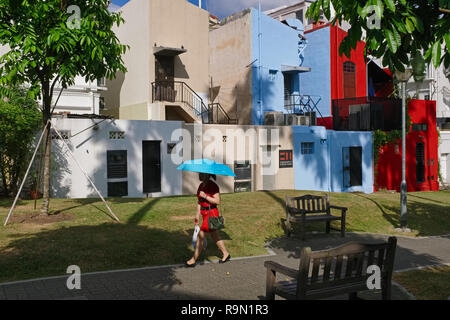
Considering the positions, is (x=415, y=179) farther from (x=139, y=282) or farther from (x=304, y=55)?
(x=139, y=282)

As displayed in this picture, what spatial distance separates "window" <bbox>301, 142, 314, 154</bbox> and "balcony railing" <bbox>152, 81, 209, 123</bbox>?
515cm

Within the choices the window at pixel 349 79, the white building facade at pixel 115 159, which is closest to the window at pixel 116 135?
the white building facade at pixel 115 159

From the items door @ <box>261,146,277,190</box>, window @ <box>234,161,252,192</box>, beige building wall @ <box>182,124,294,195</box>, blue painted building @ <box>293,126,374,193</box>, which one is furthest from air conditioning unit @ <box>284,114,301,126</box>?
window @ <box>234,161,252,192</box>

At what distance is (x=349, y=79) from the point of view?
27.4 meters

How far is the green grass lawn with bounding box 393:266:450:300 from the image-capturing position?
6.62 metres

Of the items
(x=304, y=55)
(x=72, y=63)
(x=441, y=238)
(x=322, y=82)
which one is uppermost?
(x=304, y=55)

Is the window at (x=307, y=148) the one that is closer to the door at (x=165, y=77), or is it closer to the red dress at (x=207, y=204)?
the door at (x=165, y=77)

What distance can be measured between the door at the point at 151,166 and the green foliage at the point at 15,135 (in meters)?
4.60

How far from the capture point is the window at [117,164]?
16.9 meters

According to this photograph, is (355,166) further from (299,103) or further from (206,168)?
(206,168)

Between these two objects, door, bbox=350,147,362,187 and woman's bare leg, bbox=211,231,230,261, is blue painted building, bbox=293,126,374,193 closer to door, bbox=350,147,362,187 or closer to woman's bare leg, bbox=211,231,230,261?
door, bbox=350,147,362,187

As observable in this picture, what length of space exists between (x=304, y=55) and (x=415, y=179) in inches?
401

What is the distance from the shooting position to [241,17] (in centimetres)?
2448
